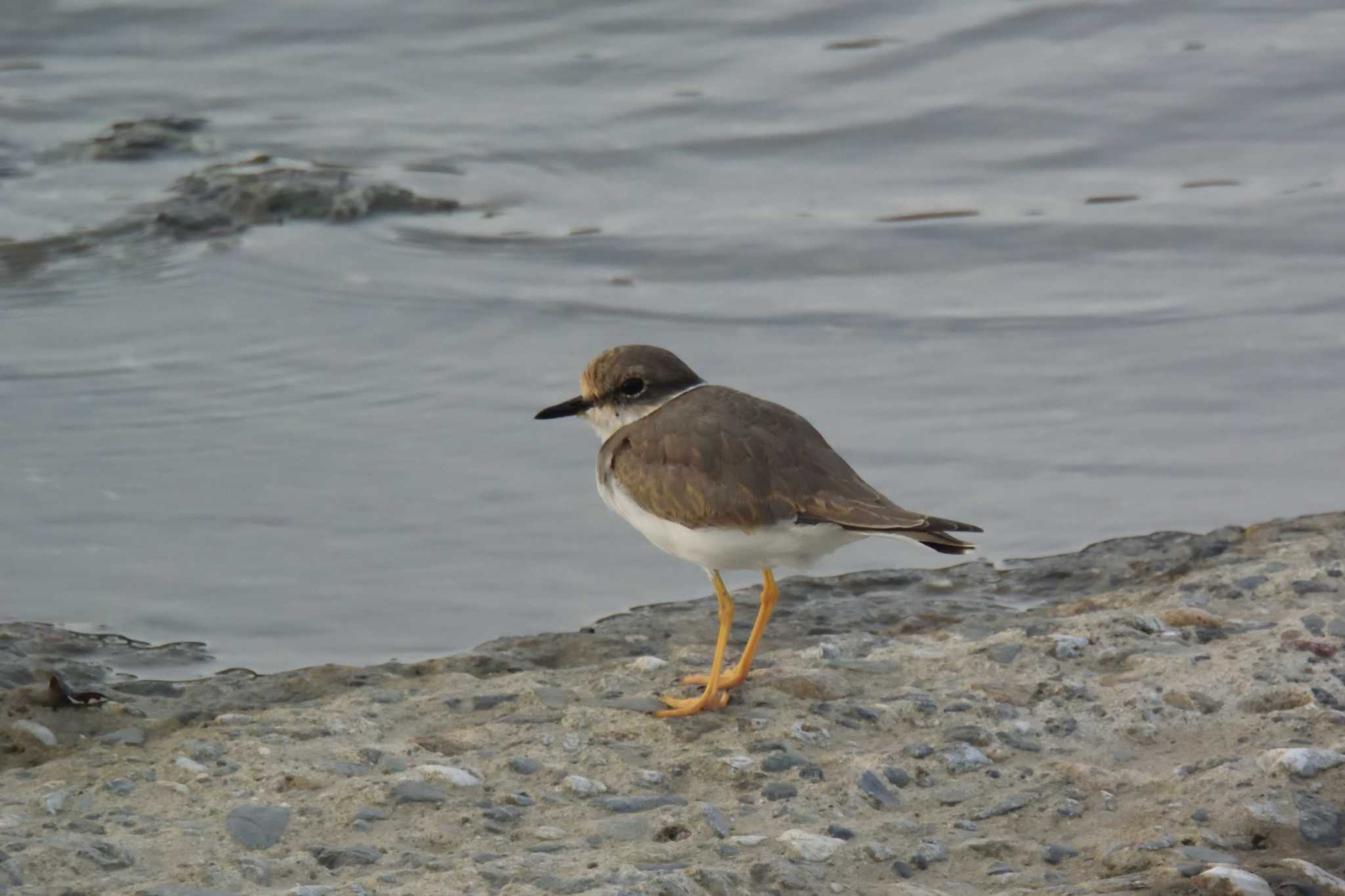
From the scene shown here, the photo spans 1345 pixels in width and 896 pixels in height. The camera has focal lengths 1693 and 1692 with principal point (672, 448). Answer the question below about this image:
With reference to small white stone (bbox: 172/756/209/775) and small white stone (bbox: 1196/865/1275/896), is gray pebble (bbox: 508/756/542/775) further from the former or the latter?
small white stone (bbox: 1196/865/1275/896)

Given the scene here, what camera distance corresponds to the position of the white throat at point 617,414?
5426mm

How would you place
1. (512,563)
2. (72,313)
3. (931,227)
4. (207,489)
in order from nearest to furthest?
(512,563) → (207,489) → (72,313) → (931,227)

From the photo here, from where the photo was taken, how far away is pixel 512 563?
6.55m

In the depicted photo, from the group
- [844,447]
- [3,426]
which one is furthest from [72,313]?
[844,447]

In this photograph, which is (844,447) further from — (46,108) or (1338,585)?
(46,108)

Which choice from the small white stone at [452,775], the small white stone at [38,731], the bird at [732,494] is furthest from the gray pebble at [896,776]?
the small white stone at [38,731]

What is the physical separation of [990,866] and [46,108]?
10505 mm

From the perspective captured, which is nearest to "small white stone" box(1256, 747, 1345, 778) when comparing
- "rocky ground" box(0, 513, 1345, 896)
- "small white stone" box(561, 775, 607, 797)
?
"rocky ground" box(0, 513, 1345, 896)

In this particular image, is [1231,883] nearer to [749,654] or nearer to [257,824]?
[749,654]

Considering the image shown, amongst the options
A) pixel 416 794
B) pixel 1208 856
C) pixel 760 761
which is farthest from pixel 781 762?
pixel 1208 856

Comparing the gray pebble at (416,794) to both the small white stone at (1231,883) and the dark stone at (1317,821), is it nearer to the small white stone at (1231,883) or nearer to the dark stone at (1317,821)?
the small white stone at (1231,883)

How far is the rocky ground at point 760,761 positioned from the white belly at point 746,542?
0.41 meters

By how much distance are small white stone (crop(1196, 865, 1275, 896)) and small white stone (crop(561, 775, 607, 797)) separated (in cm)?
150

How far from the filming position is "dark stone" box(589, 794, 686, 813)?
425 centimetres
